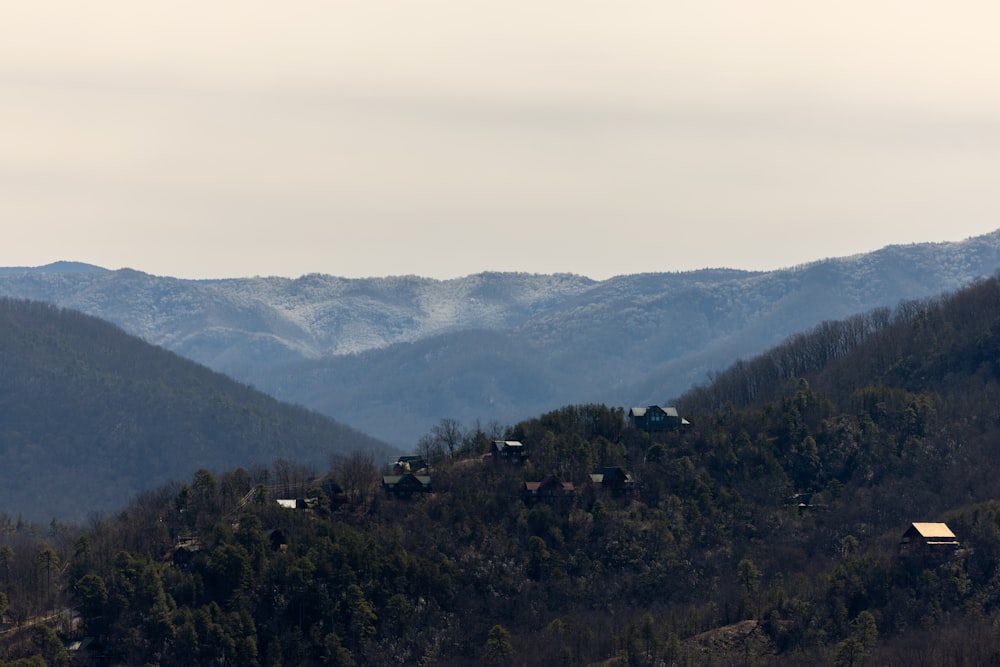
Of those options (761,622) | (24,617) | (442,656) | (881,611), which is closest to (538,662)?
(442,656)

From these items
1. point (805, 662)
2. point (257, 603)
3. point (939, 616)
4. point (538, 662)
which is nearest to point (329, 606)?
point (257, 603)

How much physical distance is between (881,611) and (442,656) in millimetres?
48710

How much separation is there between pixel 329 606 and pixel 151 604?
1956 cm

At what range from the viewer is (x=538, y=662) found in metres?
189

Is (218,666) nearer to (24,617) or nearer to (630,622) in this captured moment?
(24,617)

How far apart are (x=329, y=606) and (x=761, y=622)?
157 feet

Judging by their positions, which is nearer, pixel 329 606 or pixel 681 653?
pixel 681 653

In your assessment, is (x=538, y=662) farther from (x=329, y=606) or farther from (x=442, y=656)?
(x=329, y=606)

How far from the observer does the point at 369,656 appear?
194m

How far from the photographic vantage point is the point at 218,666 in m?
190

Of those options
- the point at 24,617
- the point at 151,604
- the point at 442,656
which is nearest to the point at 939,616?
the point at 442,656

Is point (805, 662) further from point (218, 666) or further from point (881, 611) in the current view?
point (218, 666)

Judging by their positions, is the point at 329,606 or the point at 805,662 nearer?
the point at 805,662

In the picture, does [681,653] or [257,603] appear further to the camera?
[257,603]
